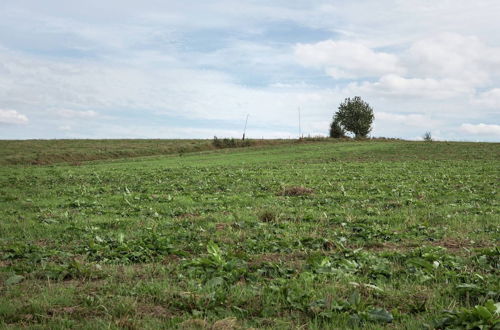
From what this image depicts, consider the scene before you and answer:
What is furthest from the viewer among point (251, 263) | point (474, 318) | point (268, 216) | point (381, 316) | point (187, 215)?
point (187, 215)

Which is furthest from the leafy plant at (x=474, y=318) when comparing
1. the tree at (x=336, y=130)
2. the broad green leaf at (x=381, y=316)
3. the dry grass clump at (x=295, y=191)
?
the tree at (x=336, y=130)

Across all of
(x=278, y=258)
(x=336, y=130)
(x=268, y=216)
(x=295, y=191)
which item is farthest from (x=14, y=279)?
(x=336, y=130)

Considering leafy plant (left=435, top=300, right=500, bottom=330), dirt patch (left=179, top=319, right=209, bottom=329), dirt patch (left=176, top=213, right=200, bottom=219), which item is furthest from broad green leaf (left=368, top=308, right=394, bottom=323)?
dirt patch (left=176, top=213, right=200, bottom=219)

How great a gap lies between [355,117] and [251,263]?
105496 millimetres

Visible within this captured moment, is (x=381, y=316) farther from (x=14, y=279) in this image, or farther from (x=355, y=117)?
(x=355, y=117)

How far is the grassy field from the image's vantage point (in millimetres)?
5906

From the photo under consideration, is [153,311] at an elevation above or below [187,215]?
below

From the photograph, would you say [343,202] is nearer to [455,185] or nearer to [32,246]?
[455,185]

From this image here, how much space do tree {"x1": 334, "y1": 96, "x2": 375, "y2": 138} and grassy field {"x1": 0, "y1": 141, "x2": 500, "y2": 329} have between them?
308 ft

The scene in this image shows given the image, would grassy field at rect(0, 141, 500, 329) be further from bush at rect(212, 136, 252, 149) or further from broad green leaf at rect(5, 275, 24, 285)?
bush at rect(212, 136, 252, 149)

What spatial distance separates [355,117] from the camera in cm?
10931

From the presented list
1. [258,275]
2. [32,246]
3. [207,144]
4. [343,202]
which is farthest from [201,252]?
[207,144]

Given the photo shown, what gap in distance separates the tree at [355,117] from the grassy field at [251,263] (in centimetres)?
9389

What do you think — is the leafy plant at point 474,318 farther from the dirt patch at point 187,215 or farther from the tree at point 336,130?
the tree at point 336,130
